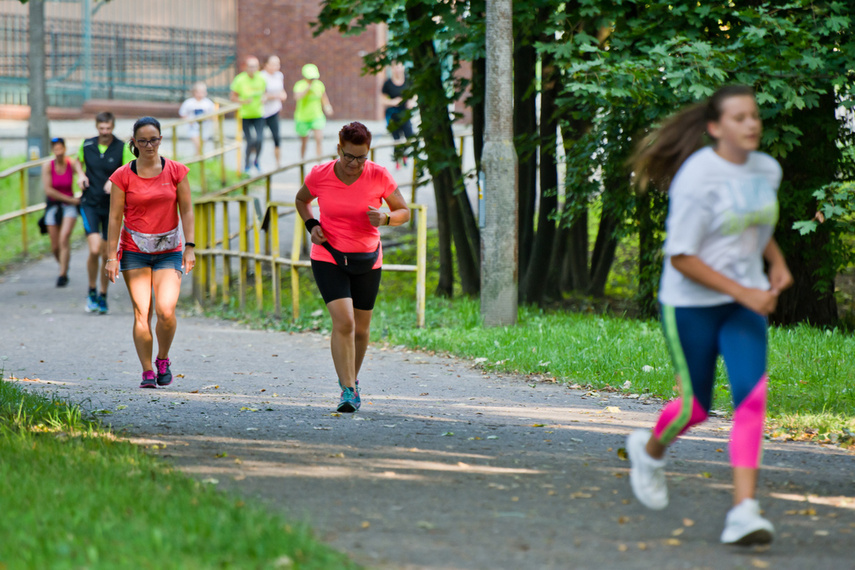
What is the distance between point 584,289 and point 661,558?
31.6 ft

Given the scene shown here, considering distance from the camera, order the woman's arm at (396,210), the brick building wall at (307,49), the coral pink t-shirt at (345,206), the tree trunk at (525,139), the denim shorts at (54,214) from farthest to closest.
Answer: the brick building wall at (307,49)
the denim shorts at (54,214)
the tree trunk at (525,139)
the woman's arm at (396,210)
the coral pink t-shirt at (345,206)

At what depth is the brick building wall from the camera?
30.4 metres

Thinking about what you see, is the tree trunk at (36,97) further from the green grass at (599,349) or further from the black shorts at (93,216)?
the green grass at (599,349)

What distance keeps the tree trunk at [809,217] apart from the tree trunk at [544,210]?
103 inches

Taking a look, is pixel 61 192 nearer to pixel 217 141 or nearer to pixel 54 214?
pixel 54 214

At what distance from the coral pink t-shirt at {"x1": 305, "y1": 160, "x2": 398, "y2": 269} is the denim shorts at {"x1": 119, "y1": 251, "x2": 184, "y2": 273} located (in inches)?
58.8

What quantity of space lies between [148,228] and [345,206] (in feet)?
5.69

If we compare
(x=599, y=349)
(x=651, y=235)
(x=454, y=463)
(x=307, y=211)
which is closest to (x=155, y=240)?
(x=307, y=211)

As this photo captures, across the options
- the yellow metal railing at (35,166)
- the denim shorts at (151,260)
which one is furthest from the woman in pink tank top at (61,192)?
the denim shorts at (151,260)

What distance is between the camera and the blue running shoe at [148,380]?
296 inches

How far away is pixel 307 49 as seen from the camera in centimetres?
3048

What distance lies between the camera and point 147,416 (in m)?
6.29

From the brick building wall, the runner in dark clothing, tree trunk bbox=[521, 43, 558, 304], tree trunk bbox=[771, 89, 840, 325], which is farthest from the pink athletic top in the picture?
the brick building wall

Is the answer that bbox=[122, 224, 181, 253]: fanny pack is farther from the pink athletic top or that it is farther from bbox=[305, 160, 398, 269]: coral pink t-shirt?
the pink athletic top
